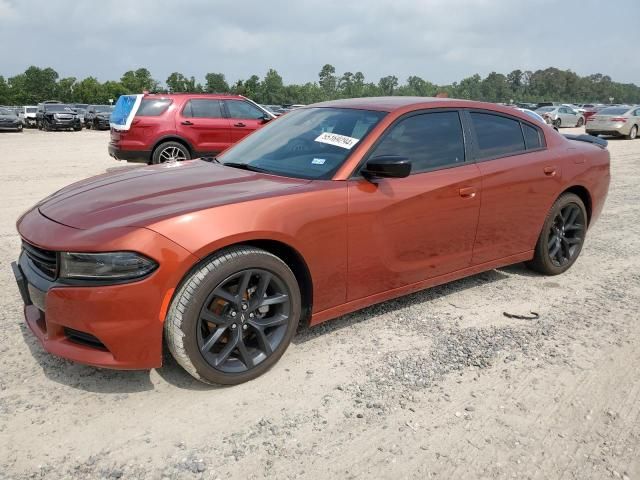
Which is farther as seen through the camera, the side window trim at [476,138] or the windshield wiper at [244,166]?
the side window trim at [476,138]

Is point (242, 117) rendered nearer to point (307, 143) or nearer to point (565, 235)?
point (565, 235)

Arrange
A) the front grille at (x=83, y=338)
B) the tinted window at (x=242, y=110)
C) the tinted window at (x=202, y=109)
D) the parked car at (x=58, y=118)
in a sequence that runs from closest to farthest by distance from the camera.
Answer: the front grille at (x=83, y=338), the tinted window at (x=202, y=109), the tinted window at (x=242, y=110), the parked car at (x=58, y=118)

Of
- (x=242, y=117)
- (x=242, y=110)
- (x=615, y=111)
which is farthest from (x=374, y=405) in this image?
(x=615, y=111)

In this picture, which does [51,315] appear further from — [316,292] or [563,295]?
[563,295]

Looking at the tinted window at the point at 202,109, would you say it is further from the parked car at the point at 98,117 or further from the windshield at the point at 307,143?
the parked car at the point at 98,117

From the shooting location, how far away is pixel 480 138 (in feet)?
13.4

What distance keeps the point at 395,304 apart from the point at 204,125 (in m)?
7.97

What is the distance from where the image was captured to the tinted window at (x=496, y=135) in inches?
161

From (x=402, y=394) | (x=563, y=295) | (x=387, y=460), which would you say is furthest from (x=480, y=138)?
(x=387, y=460)

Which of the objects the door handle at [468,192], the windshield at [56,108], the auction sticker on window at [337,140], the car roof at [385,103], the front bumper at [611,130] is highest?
the car roof at [385,103]

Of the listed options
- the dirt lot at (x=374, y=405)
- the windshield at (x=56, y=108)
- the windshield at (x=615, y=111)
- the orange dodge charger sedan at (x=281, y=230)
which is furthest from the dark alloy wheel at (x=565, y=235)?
the windshield at (x=56, y=108)

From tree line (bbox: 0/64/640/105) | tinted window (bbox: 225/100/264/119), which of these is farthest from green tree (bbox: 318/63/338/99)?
tinted window (bbox: 225/100/264/119)

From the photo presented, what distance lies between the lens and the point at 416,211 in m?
3.54

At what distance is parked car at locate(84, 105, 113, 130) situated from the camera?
30822 millimetres
